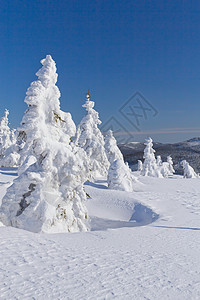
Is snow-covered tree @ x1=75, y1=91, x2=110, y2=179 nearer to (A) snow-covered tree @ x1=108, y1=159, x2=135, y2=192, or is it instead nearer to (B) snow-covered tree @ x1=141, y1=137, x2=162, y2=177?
(A) snow-covered tree @ x1=108, y1=159, x2=135, y2=192

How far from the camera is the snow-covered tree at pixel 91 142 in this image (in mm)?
29797

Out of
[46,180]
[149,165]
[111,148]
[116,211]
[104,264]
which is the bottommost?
Answer: [116,211]

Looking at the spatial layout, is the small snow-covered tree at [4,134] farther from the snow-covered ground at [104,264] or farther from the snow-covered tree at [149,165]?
the snow-covered ground at [104,264]

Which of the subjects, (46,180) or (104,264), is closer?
(104,264)

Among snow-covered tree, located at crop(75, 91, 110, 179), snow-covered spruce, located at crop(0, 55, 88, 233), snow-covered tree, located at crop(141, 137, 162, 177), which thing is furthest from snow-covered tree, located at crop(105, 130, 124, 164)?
snow-covered spruce, located at crop(0, 55, 88, 233)

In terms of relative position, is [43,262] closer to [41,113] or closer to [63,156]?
[63,156]

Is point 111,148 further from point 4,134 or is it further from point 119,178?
point 4,134

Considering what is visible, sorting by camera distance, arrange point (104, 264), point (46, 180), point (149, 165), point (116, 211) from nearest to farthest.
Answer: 1. point (104, 264)
2. point (46, 180)
3. point (116, 211)
4. point (149, 165)

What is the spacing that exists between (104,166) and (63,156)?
69.8 ft

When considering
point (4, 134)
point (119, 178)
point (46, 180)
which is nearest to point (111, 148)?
point (119, 178)

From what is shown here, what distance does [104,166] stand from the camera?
3103 cm

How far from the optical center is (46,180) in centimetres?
974

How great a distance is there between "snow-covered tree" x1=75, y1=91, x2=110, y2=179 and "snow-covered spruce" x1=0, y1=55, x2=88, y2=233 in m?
17.0

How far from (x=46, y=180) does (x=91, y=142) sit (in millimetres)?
20363
